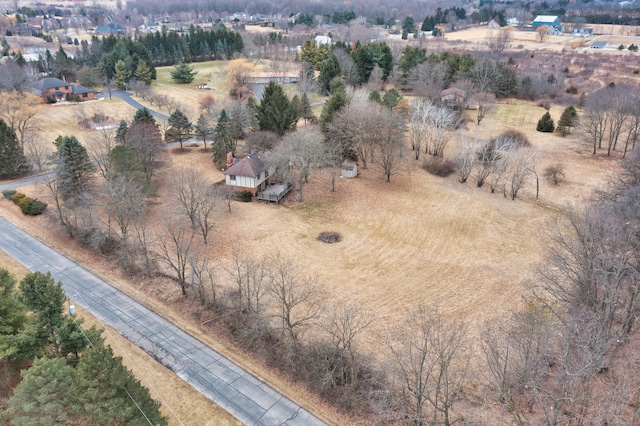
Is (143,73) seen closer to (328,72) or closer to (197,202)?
(328,72)

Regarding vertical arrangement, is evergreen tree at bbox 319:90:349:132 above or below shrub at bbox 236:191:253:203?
above

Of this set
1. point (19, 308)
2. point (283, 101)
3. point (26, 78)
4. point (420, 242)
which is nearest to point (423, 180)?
point (420, 242)

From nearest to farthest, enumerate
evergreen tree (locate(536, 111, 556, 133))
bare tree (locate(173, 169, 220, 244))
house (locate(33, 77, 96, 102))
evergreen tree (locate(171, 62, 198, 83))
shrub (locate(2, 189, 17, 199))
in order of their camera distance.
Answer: bare tree (locate(173, 169, 220, 244)) < shrub (locate(2, 189, 17, 199)) < evergreen tree (locate(536, 111, 556, 133)) < house (locate(33, 77, 96, 102)) < evergreen tree (locate(171, 62, 198, 83))

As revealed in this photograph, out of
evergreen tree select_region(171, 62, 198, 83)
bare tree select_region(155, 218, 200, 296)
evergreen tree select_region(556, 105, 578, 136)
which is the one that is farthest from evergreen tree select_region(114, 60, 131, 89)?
evergreen tree select_region(556, 105, 578, 136)

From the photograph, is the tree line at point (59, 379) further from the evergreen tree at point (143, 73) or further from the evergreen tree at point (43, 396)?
the evergreen tree at point (143, 73)

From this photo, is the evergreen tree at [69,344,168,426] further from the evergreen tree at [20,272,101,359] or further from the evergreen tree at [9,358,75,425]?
the evergreen tree at [20,272,101,359]

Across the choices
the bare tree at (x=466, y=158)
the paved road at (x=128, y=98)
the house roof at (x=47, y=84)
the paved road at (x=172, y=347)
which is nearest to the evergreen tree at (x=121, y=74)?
the paved road at (x=128, y=98)

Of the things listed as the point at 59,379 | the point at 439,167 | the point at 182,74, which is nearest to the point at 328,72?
the point at 182,74
